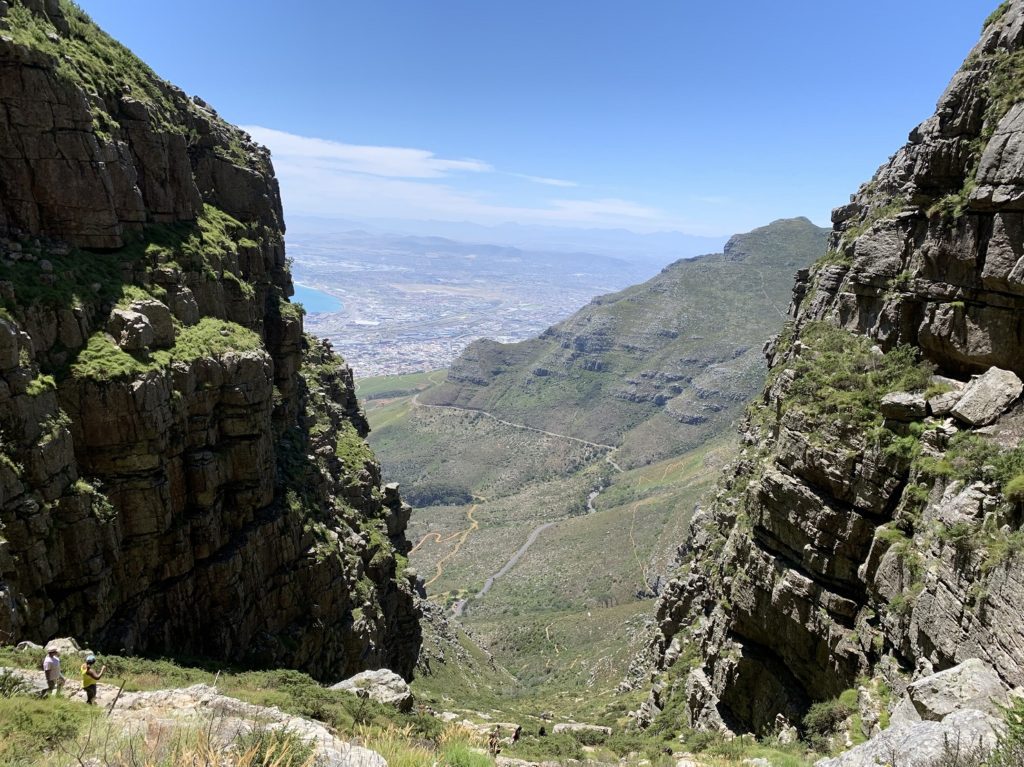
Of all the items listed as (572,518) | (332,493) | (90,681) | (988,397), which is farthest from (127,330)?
(572,518)

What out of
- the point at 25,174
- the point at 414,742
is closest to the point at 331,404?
the point at 25,174

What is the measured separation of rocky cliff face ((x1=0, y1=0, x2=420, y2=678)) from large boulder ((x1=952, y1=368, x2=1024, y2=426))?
2991cm

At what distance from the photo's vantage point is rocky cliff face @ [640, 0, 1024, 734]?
1694 centimetres

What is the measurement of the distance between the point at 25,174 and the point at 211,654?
74.1 feet

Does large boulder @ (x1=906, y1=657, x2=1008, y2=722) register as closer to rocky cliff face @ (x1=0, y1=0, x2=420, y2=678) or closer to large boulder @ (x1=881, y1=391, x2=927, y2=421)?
large boulder @ (x1=881, y1=391, x2=927, y2=421)

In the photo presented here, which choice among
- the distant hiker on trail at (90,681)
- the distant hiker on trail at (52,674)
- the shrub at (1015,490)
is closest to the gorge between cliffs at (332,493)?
the shrub at (1015,490)

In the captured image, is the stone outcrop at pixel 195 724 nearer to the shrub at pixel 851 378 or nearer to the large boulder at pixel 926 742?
the large boulder at pixel 926 742

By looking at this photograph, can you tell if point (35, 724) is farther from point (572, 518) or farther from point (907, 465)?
point (572, 518)

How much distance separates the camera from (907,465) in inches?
816

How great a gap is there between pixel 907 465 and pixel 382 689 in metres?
22.2

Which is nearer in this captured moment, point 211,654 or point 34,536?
point 34,536

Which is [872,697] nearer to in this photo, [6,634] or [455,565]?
[6,634]

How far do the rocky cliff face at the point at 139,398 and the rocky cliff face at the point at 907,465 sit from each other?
23334mm

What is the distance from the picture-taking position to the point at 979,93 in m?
22.2
